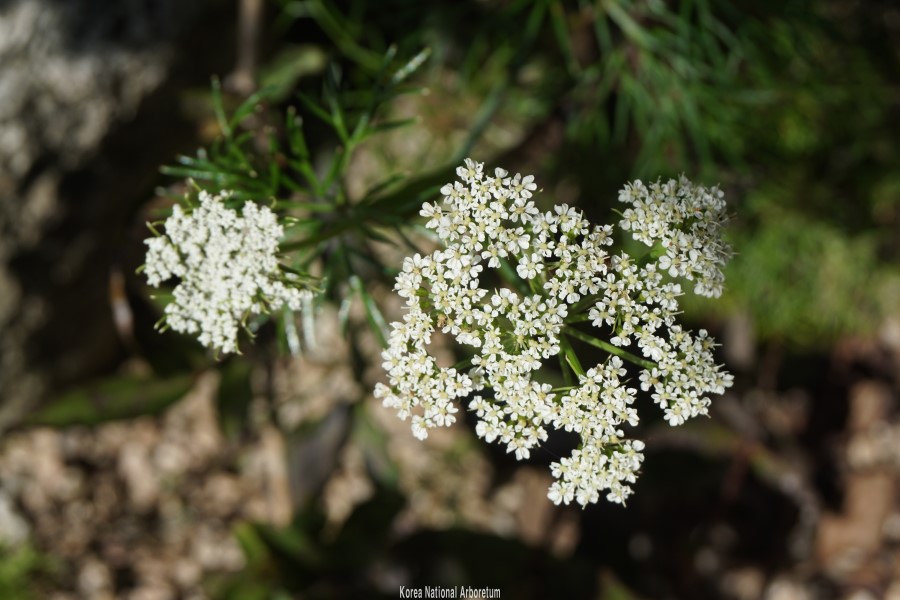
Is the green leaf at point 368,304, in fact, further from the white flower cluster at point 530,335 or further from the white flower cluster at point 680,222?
the white flower cluster at point 680,222

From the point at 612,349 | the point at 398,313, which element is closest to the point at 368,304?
the point at 612,349

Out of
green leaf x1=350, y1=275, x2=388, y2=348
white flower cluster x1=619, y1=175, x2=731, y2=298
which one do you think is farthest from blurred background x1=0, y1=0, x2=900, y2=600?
white flower cluster x1=619, y1=175, x2=731, y2=298

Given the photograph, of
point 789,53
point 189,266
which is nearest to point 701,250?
point 189,266

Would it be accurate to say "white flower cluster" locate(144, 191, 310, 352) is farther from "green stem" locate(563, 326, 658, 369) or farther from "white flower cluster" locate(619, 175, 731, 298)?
"white flower cluster" locate(619, 175, 731, 298)

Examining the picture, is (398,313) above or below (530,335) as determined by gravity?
below

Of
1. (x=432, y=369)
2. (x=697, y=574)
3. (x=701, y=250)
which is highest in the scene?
(x=701, y=250)

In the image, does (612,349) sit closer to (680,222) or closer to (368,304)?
(680,222)

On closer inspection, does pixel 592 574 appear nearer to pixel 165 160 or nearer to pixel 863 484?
pixel 863 484
